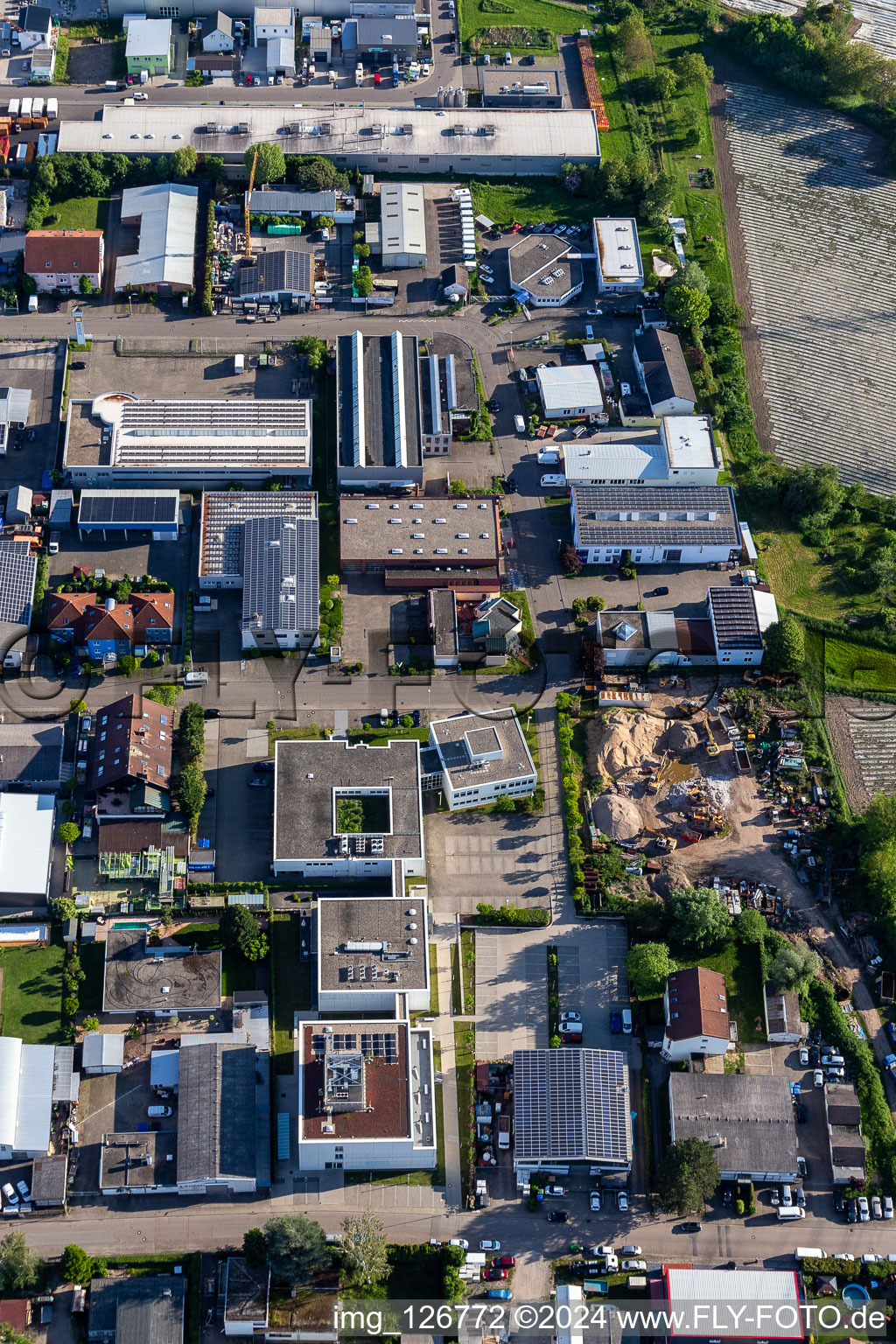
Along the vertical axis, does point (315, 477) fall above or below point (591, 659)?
above

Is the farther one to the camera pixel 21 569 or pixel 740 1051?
pixel 21 569

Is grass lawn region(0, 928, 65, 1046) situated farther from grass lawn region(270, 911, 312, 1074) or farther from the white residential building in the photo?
the white residential building

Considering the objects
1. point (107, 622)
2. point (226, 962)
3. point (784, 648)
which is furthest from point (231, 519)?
point (784, 648)

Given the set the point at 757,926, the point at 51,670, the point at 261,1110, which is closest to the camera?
the point at 261,1110

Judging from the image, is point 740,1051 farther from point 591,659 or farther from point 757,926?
point 591,659

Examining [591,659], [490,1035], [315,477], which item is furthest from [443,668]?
[490,1035]

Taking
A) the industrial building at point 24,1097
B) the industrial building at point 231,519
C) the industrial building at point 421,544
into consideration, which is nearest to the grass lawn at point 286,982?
the industrial building at point 24,1097

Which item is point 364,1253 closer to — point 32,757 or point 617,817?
point 617,817

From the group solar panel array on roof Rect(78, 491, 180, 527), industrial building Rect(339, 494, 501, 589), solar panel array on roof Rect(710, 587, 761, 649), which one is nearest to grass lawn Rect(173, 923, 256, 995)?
industrial building Rect(339, 494, 501, 589)
